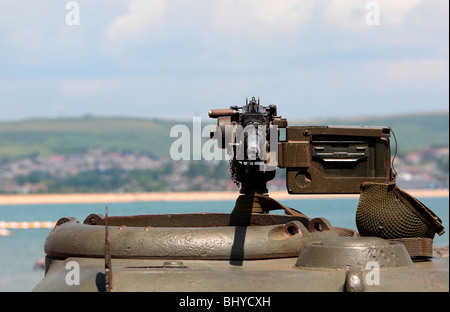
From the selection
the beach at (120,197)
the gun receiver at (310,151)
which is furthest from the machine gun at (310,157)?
the beach at (120,197)

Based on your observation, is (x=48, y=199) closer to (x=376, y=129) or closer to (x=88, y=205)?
(x=88, y=205)

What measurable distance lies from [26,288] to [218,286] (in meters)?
30.8

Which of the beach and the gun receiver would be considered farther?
the beach

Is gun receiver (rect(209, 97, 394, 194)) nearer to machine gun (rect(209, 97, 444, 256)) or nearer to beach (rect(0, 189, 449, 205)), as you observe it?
machine gun (rect(209, 97, 444, 256))

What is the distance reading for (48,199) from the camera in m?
112

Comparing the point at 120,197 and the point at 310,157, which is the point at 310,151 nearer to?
the point at 310,157

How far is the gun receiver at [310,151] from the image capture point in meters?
11.1

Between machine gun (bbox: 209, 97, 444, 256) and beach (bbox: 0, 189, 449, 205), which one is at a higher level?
machine gun (bbox: 209, 97, 444, 256)

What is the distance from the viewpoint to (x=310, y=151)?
1123 cm

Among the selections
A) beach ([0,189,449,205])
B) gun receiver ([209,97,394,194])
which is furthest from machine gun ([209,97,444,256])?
beach ([0,189,449,205])

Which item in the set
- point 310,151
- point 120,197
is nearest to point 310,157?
point 310,151

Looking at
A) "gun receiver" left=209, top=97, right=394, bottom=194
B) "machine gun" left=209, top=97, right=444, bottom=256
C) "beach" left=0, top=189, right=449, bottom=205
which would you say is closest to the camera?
"machine gun" left=209, top=97, right=444, bottom=256

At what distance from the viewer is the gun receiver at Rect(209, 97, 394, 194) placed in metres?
11.1

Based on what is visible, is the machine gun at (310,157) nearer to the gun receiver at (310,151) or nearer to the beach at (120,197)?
the gun receiver at (310,151)
